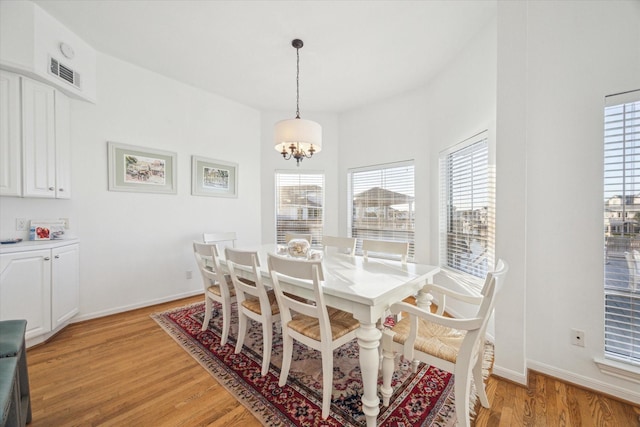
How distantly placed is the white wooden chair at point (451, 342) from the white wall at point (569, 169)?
738mm

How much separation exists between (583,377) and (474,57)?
2784mm

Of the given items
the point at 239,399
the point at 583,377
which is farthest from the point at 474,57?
the point at 239,399

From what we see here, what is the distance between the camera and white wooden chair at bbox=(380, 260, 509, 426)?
1184mm

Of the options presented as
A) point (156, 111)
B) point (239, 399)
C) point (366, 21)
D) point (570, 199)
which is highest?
point (366, 21)

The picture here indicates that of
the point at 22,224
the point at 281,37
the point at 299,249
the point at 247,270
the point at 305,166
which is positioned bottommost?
the point at 247,270

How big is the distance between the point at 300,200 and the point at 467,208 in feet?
8.63

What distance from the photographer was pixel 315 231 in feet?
14.8

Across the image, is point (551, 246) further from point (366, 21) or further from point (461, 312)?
point (366, 21)

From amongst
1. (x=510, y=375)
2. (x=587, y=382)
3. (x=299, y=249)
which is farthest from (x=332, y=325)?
(x=587, y=382)

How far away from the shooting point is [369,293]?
4.52 ft

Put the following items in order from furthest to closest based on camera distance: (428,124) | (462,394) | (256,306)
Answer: (428,124)
(256,306)
(462,394)

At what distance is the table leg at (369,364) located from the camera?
1346mm

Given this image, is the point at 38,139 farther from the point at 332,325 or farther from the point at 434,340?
the point at 434,340

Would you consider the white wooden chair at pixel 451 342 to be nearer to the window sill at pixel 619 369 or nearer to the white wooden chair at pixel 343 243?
the window sill at pixel 619 369
